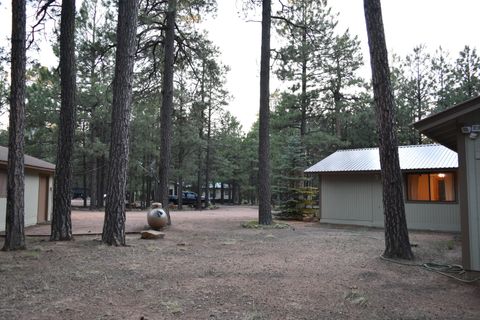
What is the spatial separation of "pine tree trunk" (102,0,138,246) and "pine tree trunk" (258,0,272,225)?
6668mm

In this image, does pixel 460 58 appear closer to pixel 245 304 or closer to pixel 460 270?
pixel 460 270

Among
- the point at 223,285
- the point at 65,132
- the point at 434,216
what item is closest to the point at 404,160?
the point at 434,216

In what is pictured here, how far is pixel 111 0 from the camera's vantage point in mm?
13859

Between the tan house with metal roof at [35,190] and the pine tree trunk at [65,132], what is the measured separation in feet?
11.3

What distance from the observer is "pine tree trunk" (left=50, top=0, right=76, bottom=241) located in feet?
32.8

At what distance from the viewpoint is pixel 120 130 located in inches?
376

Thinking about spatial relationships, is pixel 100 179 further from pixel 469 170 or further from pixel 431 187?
pixel 469 170

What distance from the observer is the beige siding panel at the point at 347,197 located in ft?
52.9

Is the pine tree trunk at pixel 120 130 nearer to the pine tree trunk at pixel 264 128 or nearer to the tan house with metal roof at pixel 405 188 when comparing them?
the pine tree trunk at pixel 264 128

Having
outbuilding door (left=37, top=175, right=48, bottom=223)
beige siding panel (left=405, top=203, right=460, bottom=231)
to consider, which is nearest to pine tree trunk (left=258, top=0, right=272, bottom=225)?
beige siding panel (left=405, top=203, right=460, bottom=231)

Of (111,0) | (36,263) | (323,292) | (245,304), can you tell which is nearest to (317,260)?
(323,292)

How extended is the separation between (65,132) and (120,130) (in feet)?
5.59

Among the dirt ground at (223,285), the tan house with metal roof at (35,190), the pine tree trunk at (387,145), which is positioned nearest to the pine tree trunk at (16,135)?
the dirt ground at (223,285)

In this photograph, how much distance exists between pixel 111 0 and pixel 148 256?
10229mm
